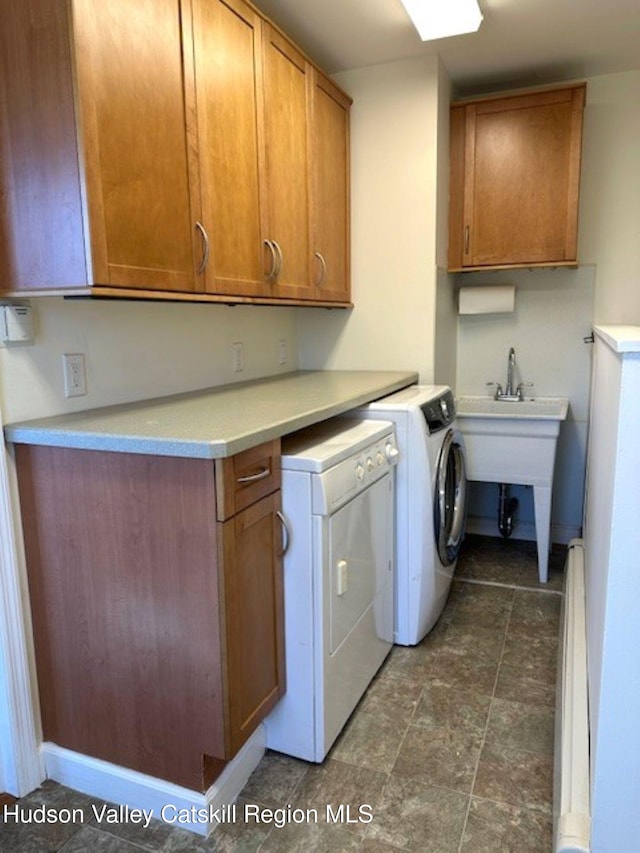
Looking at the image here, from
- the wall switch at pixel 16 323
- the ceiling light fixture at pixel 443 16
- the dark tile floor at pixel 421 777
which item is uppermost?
the ceiling light fixture at pixel 443 16

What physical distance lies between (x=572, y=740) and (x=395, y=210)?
2.20m

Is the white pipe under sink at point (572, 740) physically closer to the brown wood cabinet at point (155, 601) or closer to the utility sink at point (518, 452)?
the utility sink at point (518, 452)

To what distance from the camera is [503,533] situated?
3246mm

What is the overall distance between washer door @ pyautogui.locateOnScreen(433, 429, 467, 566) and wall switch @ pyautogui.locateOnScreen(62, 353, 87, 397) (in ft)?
4.16

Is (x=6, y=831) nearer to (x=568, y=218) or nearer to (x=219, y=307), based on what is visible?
(x=219, y=307)

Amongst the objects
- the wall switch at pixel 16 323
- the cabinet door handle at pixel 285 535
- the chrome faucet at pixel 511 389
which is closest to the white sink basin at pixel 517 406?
the chrome faucet at pixel 511 389

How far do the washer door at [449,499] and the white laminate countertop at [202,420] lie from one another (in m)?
0.36

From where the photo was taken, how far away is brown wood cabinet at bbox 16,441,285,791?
134 centimetres

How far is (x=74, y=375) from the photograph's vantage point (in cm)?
168

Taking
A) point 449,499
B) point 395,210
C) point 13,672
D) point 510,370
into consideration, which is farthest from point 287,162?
point 13,672

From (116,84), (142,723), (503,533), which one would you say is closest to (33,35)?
(116,84)

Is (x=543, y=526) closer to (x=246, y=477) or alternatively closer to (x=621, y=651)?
(x=621, y=651)

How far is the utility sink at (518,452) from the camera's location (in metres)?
2.78

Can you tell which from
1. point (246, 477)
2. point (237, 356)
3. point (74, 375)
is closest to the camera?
point (246, 477)
